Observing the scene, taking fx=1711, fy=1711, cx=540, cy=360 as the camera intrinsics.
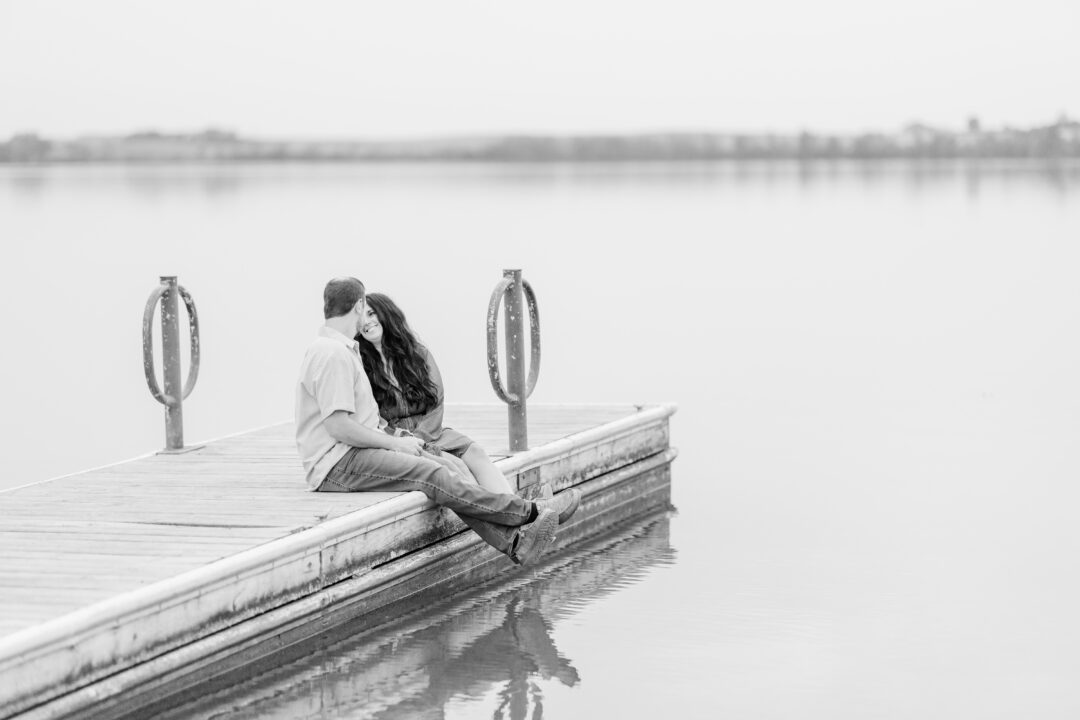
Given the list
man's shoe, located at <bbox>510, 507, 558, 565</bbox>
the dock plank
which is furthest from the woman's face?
man's shoe, located at <bbox>510, 507, 558, 565</bbox>

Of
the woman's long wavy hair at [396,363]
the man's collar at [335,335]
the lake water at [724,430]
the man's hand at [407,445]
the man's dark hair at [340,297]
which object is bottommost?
the lake water at [724,430]

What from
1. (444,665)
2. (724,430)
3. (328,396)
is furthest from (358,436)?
(724,430)

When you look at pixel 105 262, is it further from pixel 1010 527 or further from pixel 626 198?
pixel 626 198

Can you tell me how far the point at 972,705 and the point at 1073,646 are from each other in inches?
39.7

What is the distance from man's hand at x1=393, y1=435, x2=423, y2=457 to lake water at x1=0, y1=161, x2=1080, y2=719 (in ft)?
2.58

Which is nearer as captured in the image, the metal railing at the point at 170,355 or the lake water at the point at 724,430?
the lake water at the point at 724,430

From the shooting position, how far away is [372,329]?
7809mm

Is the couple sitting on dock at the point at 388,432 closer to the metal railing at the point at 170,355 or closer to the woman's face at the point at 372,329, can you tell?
the woman's face at the point at 372,329

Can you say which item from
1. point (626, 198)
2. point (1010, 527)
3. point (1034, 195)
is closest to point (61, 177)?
point (626, 198)

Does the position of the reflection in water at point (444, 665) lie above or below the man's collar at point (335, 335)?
below

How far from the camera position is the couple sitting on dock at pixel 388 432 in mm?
7465

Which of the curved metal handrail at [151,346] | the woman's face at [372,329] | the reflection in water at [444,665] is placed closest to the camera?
the reflection in water at [444,665]

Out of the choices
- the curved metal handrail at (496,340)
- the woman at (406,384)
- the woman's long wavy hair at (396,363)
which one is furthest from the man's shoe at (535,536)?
the curved metal handrail at (496,340)

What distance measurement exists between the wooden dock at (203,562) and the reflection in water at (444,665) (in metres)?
0.12
